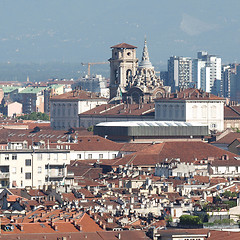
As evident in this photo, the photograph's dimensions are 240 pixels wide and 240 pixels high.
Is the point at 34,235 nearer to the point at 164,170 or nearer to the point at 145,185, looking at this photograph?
the point at 145,185

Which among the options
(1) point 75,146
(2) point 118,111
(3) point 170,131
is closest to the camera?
(1) point 75,146

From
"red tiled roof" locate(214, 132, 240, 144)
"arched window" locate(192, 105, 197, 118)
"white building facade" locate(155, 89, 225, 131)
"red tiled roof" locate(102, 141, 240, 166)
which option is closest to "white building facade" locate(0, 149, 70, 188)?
"red tiled roof" locate(102, 141, 240, 166)

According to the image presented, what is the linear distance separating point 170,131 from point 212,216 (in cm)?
8108

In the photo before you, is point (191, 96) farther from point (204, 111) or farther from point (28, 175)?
point (28, 175)

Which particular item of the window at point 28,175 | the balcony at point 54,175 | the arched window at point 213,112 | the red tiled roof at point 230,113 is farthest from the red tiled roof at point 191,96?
the window at point 28,175

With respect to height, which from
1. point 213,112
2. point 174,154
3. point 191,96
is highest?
point 191,96

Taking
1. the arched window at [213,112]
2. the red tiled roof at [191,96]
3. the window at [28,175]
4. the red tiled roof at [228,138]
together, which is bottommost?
the window at [28,175]

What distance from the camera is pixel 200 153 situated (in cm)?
11325

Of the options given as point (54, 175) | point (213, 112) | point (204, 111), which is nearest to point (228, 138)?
point (204, 111)

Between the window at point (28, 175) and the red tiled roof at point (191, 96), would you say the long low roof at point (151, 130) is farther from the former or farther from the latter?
the window at point (28, 175)

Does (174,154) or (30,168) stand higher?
(174,154)

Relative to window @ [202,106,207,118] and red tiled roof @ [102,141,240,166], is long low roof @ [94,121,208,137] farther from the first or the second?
window @ [202,106,207,118]

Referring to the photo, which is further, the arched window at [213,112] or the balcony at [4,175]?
the arched window at [213,112]

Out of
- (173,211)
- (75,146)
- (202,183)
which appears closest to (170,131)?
(75,146)
